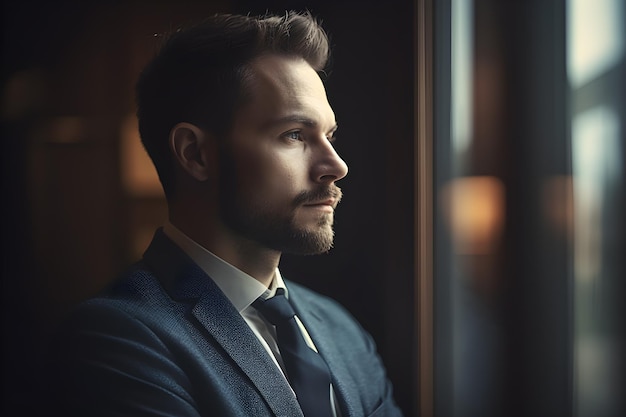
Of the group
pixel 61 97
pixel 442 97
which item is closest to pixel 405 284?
A: pixel 442 97

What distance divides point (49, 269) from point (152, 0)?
1.15ft

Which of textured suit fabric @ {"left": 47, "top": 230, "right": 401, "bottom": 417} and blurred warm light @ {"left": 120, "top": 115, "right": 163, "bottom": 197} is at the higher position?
blurred warm light @ {"left": 120, "top": 115, "right": 163, "bottom": 197}

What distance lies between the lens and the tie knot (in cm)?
72

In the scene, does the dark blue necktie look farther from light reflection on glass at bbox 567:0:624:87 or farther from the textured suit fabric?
light reflection on glass at bbox 567:0:624:87

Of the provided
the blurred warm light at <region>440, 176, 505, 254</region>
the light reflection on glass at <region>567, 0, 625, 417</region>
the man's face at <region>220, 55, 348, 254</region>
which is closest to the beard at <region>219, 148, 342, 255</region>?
the man's face at <region>220, 55, 348, 254</region>

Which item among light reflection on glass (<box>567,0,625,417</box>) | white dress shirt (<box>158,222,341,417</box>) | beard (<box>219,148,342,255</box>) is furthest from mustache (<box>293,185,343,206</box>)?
light reflection on glass (<box>567,0,625,417</box>)

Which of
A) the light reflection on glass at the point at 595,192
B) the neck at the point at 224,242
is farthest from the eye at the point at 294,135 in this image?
the light reflection on glass at the point at 595,192

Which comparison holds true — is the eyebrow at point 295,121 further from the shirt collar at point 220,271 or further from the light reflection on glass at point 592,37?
the light reflection on glass at point 592,37

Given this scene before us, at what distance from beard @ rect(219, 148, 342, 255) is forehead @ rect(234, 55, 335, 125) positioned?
7 centimetres

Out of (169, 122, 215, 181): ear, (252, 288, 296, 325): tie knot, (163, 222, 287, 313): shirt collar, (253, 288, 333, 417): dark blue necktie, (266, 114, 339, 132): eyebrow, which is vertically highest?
(266, 114, 339, 132): eyebrow

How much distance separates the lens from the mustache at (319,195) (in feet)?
2.38

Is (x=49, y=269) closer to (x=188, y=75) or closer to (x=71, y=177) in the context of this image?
(x=71, y=177)

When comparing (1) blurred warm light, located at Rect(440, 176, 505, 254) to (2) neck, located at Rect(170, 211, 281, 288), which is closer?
(2) neck, located at Rect(170, 211, 281, 288)

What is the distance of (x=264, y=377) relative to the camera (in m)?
0.70
